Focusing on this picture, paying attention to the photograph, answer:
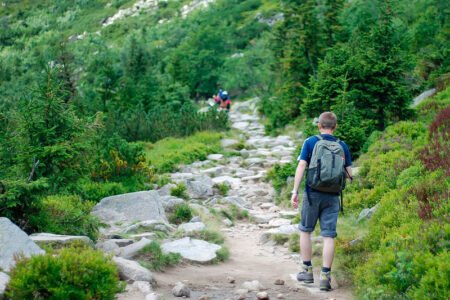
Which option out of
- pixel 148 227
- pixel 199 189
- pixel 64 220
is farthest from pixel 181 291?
pixel 199 189

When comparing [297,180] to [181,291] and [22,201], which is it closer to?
[181,291]

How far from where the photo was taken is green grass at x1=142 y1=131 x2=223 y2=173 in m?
12.8

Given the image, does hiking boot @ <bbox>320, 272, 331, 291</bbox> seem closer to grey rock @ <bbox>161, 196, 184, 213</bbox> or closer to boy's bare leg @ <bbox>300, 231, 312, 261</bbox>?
boy's bare leg @ <bbox>300, 231, 312, 261</bbox>

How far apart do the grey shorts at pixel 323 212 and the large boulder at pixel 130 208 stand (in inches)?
136

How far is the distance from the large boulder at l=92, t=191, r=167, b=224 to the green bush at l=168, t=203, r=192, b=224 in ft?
0.94

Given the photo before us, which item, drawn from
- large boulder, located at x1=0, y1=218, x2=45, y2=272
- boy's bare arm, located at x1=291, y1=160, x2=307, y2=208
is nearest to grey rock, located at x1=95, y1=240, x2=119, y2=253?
large boulder, located at x1=0, y1=218, x2=45, y2=272

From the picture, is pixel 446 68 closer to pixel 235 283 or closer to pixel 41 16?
pixel 235 283

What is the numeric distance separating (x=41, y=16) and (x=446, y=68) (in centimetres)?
11020

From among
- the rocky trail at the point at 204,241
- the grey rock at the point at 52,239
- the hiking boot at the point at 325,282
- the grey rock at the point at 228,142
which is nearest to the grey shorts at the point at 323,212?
the hiking boot at the point at 325,282

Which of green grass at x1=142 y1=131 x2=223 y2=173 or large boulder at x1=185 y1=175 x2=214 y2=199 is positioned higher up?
large boulder at x1=185 y1=175 x2=214 y2=199

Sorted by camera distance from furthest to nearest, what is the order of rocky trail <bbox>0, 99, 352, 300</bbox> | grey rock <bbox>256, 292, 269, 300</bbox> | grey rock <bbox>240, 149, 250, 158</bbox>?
1. grey rock <bbox>240, 149, 250, 158</bbox>
2. rocky trail <bbox>0, 99, 352, 300</bbox>
3. grey rock <bbox>256, 292, 269, 300</bbox>

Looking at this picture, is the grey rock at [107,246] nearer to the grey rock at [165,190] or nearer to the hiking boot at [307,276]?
the hiking boot at [307,276]

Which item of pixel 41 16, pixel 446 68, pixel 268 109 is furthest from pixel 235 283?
pixel 41 16

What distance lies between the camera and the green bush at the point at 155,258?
219 inches
